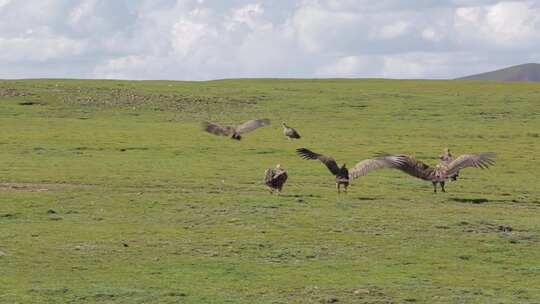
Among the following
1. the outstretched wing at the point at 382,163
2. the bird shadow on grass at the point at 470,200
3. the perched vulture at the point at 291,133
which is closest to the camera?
the outstretched wing at the point at 382,163

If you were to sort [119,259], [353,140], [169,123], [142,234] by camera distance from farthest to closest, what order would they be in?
[169,123] → [353,140] → [142,234] → [119,259]

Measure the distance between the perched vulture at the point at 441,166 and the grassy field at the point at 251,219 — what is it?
78cm

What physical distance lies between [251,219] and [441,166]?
5.67 meters

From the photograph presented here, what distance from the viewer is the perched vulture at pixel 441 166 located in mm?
22172

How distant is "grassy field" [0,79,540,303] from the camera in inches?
614

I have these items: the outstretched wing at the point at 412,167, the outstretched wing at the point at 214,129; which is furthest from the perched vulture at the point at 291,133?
the outstretched wing at the point at 412,167

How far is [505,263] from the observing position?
58.4 ft

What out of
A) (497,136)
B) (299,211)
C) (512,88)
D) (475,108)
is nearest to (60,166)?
(299,211)

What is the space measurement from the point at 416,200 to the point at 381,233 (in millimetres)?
5153

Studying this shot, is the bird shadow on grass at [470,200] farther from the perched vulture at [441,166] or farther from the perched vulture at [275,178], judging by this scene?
the perched vulture at [275,178]

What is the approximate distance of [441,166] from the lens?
80.8 ft

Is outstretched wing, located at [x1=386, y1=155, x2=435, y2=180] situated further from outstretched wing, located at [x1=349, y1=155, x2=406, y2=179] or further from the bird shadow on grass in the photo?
the bird shadow on grass

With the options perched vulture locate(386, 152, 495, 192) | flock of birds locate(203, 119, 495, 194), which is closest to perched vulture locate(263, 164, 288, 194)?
flock of birds locate(203, 119, 495, 194)

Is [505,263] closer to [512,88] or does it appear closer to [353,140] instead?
[353,140]
